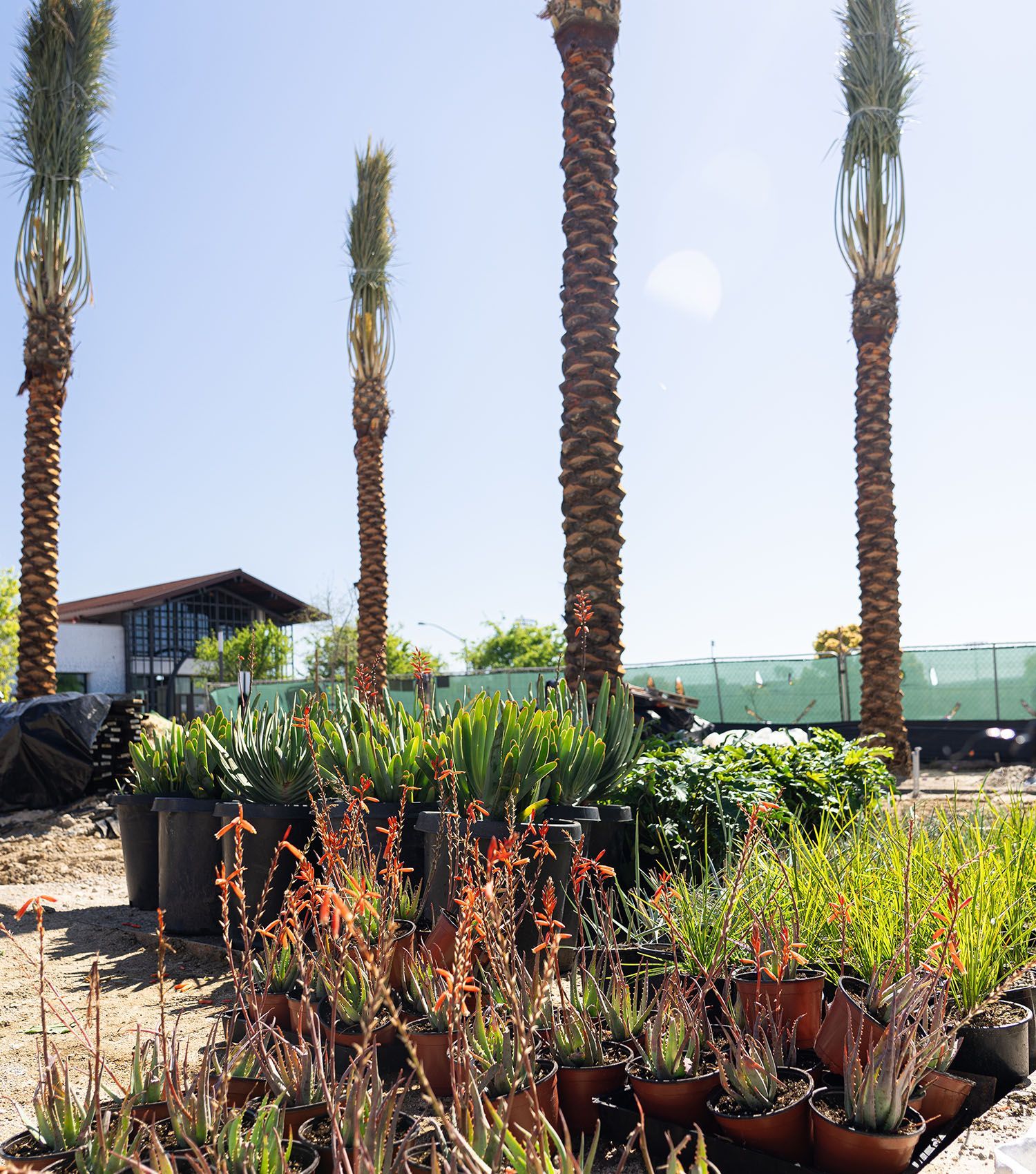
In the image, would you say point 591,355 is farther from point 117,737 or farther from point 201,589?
point 201,589

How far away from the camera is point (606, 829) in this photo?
5082 mm

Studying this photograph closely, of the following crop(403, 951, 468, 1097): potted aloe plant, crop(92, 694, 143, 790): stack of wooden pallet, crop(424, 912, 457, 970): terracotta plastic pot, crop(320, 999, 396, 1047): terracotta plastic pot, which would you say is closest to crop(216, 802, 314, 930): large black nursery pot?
crop(424, 912, 457, 970): terracotta plastic pot

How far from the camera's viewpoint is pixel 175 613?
41.1m

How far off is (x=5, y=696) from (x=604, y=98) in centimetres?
2054

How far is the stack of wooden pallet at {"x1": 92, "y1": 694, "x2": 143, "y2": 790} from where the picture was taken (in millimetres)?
12914

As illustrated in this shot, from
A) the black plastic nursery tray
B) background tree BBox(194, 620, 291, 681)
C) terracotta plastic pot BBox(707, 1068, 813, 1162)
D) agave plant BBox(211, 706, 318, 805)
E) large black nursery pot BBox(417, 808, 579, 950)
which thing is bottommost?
the black plastic nursery tray

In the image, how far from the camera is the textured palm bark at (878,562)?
538 inches

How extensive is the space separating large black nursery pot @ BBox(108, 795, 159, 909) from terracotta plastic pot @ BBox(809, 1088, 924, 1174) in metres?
5.37

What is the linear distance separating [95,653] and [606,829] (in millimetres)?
37473

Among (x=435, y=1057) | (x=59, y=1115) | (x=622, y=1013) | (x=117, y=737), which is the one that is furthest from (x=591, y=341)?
(x=117, y=737)

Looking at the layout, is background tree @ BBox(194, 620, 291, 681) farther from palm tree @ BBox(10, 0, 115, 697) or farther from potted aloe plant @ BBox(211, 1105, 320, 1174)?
potted aloe plant @ BBox(211, 1105, 320, 1174)

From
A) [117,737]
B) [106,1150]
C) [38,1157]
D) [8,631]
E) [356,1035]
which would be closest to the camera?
[106,1150]

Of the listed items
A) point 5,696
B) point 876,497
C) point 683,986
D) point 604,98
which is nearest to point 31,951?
point 683,986

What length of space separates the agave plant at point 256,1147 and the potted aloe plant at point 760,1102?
112 cm
